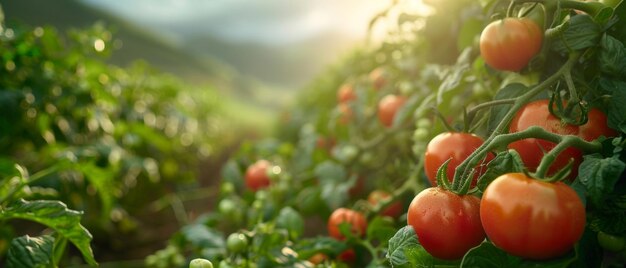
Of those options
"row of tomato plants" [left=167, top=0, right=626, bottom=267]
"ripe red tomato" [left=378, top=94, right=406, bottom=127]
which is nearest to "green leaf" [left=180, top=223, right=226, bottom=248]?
"row of tomato plants" [left=167, top=0, right=626, bottom=267]

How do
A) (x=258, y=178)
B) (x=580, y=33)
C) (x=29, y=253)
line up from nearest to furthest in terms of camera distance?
1. (x=580, y=33)
2. (x=29, y=253)
3. (x=258, y=178)

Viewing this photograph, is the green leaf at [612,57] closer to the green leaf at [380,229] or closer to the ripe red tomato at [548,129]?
the ripe red tomato at [548,129]

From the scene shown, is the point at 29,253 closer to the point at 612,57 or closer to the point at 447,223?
the point at 447,223

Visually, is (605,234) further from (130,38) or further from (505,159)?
(130,38)

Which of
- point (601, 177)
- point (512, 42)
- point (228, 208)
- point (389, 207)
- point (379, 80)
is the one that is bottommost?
point (601, 177)

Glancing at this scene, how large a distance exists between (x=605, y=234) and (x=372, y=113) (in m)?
1.29

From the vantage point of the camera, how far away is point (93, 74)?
7.11 feet

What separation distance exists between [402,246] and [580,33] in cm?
47

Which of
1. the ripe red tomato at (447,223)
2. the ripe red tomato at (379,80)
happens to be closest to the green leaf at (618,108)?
the ripe red tomato at (447,223)

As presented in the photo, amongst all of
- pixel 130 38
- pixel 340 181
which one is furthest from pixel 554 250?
pixel 130 38

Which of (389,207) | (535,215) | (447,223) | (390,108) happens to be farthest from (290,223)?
(535,215)

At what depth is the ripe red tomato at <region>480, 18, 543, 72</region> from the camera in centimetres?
87

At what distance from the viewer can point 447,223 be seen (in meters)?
0.74

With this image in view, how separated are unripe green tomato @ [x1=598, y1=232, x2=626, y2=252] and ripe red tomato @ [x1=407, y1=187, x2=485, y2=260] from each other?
193 mm
